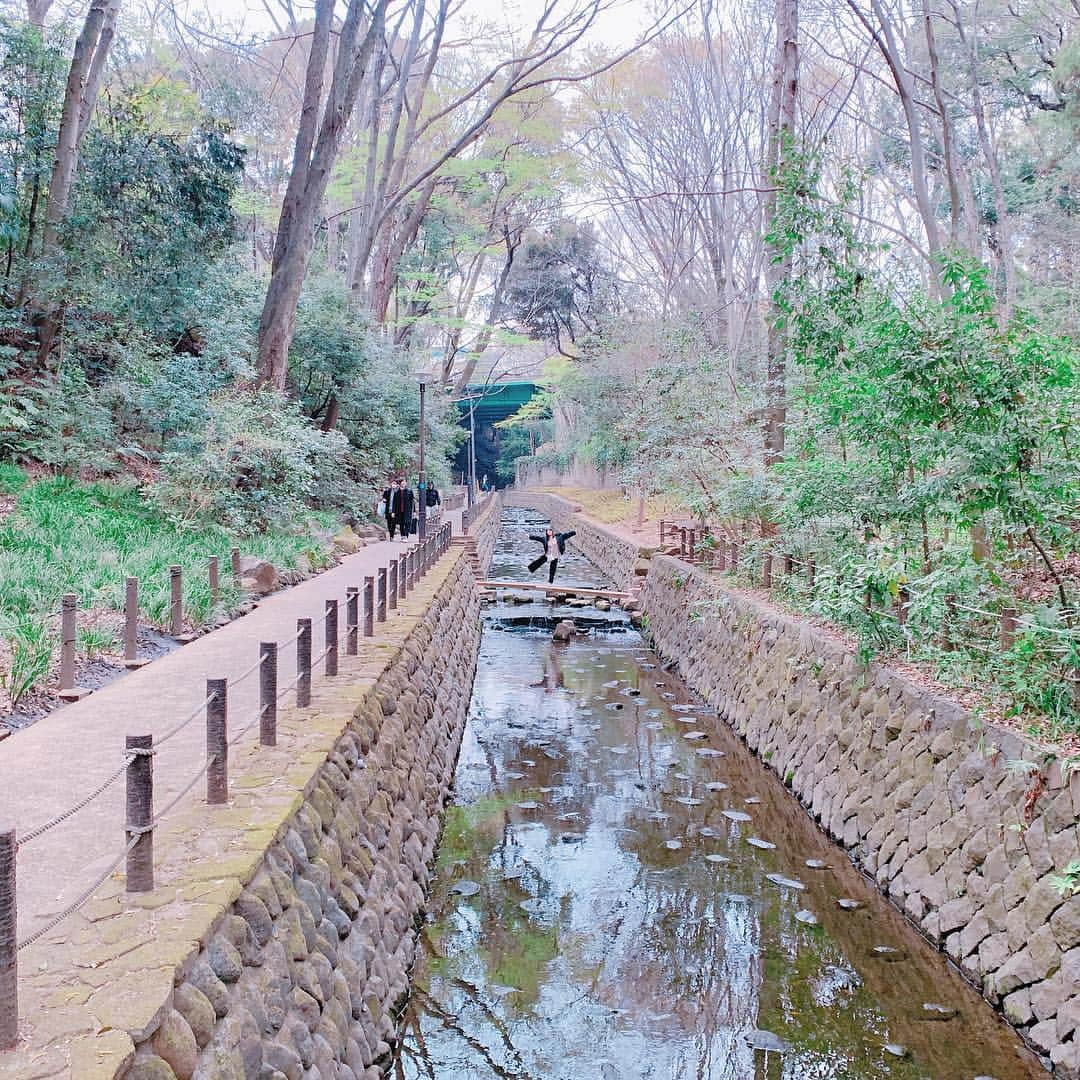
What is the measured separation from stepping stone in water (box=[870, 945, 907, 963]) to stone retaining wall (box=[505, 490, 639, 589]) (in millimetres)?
14719

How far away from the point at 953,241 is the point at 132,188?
1373cm

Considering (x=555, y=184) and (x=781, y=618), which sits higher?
(x=555, y=184)

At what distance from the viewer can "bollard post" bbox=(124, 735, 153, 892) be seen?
11.3ft

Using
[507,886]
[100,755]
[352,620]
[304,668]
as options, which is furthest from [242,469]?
[100,755]

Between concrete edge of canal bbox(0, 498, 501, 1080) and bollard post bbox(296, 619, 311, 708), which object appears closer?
concrete edge of canal bbox(0, 498, 501, 1080)

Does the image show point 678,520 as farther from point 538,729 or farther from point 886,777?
point 886,777

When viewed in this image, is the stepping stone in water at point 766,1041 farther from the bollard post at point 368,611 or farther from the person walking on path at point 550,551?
the person walking on path at point 550,551

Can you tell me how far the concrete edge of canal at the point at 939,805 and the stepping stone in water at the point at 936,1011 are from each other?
0.25m

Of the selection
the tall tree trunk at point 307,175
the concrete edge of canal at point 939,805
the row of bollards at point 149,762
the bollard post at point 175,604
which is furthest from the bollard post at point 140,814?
the tall tree trunk at point 307,175

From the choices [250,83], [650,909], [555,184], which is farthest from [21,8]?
[650,909]

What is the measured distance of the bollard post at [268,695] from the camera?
214 inches

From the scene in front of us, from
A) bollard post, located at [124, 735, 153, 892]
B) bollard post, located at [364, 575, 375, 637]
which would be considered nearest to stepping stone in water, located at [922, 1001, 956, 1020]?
bollard post, located at [124, 735, 153, 892]

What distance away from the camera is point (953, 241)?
1052cm

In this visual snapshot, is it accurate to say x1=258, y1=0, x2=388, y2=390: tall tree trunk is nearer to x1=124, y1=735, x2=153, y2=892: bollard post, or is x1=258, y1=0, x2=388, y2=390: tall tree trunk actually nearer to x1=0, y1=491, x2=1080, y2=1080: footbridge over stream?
x1=0, y1=491, x2=1080, y2=1080: footbridge over stream
